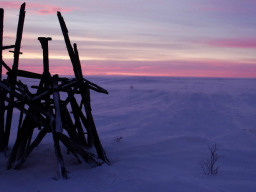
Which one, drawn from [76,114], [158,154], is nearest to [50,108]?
[76,114]

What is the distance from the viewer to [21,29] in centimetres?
809

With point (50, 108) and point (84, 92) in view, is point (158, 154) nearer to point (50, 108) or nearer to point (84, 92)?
point (84, 92)

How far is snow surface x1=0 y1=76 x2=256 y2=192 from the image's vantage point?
5.96 m

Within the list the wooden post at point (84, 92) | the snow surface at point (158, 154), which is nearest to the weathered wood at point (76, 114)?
the wooden post at point (84, 92)

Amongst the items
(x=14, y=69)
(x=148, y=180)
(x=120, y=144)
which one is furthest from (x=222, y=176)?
(x=14, y=69)

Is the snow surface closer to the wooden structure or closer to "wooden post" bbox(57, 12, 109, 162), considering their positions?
the wooden structure

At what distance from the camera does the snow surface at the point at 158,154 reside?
596 cm

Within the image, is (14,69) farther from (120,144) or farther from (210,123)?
(210,123)

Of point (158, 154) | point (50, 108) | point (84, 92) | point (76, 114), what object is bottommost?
point (158, 154)

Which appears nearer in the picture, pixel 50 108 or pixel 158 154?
pixel 50 108

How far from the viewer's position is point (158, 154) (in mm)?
8203

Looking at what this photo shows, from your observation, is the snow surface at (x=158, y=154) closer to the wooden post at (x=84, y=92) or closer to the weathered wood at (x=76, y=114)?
the wooden post at (x=84, y=92)

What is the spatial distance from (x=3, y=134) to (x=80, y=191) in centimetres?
367

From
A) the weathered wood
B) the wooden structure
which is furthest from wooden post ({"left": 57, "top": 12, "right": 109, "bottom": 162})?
the weathered wood
